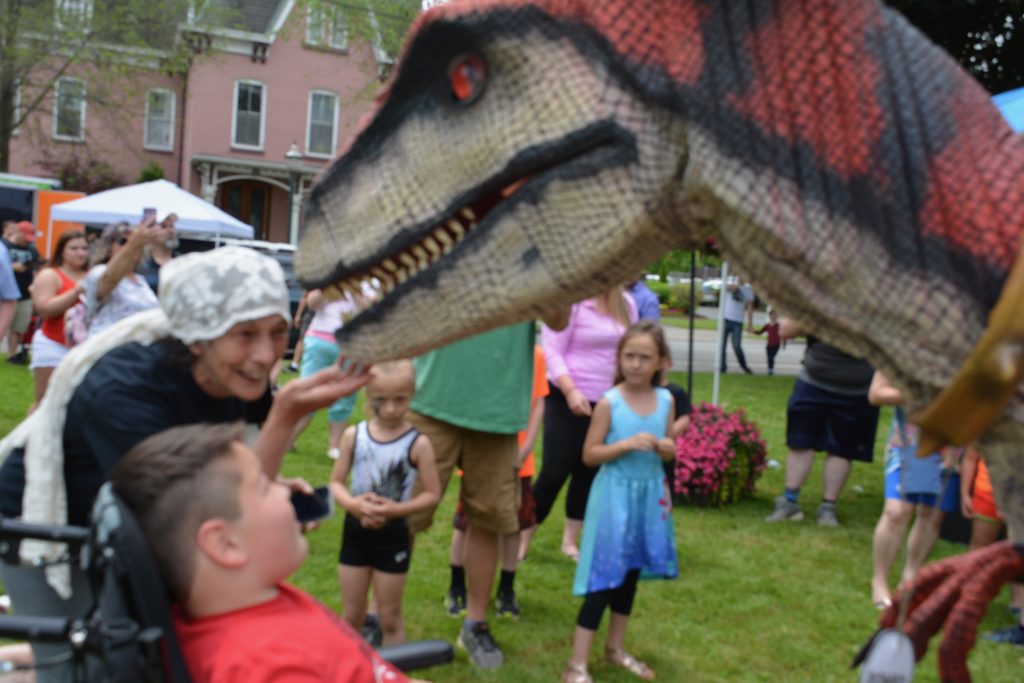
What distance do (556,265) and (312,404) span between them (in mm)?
1162

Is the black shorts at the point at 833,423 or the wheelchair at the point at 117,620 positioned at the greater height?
the wheelchair at the point at 117,620

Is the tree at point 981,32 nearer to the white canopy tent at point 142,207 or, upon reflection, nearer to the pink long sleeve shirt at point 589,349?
the pink long sleeve shirt at point 589,349

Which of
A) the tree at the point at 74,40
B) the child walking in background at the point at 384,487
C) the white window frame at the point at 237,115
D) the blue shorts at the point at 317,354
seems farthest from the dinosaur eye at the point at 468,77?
the white window frame at the point at 237,115

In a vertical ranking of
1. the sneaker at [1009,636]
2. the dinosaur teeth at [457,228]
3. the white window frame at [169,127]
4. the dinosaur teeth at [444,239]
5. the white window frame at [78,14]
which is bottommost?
the sneaker at [1009,636]

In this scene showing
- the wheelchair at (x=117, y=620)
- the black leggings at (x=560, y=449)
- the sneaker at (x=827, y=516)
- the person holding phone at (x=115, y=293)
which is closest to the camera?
the wheelchair at (x=117, y=620)

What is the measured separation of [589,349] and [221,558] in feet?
13.8

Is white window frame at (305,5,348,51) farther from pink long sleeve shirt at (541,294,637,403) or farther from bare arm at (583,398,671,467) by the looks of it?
bare arm at (583,398,671,467)

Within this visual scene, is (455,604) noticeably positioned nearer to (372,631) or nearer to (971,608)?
(372,631)

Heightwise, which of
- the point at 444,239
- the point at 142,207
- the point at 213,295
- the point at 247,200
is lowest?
the point at 213,295

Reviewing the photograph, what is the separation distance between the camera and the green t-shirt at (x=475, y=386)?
4.67 meters

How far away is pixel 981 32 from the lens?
8.26 meters

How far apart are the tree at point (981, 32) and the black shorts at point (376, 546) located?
5.28 meters

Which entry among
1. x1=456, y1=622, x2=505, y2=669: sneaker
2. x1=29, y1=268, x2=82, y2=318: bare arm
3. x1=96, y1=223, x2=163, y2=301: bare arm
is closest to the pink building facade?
x1=29, y1=268, x2=82, y2=318: bare arm

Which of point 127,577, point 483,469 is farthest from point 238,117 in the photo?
point 127,577
